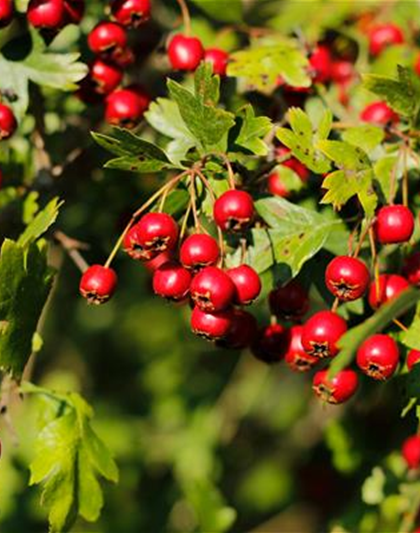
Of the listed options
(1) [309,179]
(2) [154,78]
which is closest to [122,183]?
(2) [154,78]

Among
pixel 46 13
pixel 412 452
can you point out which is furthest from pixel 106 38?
pixel 412 452

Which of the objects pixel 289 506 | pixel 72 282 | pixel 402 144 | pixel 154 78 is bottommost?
pixel 289 506

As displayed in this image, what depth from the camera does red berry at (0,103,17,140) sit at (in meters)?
2.20

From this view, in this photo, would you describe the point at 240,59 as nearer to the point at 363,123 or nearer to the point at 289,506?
the point at 363,123

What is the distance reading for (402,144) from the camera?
2.25 meters

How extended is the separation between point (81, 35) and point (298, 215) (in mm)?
911

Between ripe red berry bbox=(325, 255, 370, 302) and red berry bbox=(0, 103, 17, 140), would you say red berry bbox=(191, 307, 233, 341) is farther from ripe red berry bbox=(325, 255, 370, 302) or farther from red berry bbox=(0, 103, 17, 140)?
red berry bbox=(0, 103, 17, 140)

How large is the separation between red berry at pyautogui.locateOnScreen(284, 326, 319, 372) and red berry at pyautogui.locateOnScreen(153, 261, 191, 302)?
14.4 inches

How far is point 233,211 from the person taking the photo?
191 centimetres

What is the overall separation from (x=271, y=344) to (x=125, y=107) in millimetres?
745

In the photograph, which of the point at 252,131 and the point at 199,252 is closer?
the point at 199,252

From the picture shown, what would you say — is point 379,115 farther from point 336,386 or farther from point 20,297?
point 20,297

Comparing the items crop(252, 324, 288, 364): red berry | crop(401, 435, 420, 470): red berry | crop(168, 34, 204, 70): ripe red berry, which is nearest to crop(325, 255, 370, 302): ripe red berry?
crop(252, 324, 288, 364): red berry

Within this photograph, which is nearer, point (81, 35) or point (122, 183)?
point (81, 35)
